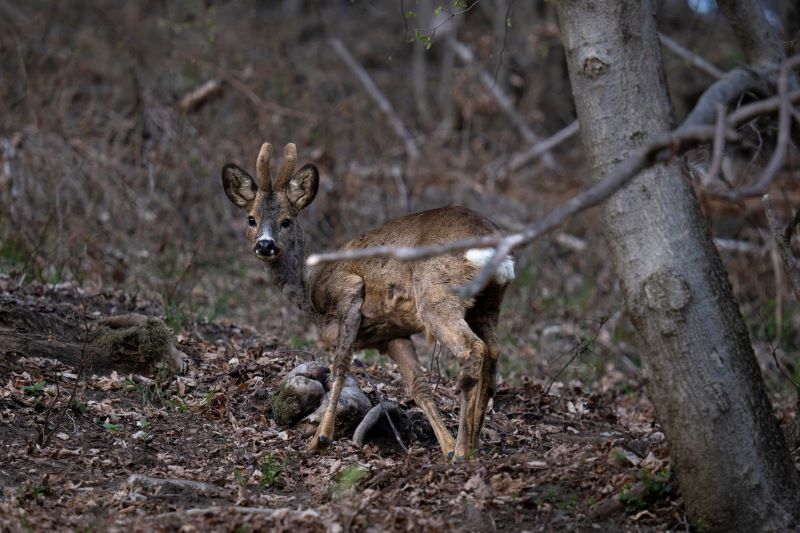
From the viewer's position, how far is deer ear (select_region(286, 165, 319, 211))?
7.04 metres

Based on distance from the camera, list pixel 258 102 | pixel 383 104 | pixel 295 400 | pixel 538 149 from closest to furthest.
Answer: pixel 295 400
pixel 258 102
pixel 383 104
pixel 538 149

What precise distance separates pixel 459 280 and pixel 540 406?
173 centimetres

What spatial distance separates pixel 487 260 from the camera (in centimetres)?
579

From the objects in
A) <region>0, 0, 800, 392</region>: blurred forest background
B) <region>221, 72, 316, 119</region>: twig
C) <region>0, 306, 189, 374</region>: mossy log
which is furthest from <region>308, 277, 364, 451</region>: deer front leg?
<region>221, 72, 316, 119</region>: twig

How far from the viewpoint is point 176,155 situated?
11.6 meters

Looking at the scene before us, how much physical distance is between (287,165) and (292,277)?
793mm

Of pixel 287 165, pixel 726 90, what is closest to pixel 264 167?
pixel 287 165

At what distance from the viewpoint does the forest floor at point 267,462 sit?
4.60 meters

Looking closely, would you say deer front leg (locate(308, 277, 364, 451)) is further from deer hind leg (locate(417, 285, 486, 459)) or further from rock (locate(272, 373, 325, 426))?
deer hind leg (locate(417, 285, 486, 459))

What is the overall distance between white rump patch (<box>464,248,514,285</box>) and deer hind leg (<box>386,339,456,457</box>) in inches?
36.3

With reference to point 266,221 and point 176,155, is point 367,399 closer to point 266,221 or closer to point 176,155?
point 266,221

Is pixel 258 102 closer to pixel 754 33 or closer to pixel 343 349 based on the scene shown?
pixel 343 349

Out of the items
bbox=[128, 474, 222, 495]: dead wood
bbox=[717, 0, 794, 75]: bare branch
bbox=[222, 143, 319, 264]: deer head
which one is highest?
bbox=[717, 0, 794, 75]: bare branch

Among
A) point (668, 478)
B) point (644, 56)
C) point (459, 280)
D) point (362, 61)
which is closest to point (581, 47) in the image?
point (644, 56)
